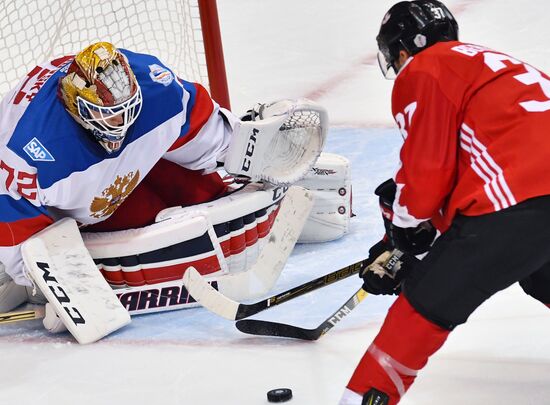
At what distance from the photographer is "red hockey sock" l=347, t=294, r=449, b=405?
1847mm

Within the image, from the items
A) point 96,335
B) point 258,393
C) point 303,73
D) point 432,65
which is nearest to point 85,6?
point 303,73

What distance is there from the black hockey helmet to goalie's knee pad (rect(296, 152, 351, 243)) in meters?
1.24

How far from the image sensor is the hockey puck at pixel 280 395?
2236 mm

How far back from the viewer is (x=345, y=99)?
14.2 feet

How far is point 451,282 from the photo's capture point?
1823mm

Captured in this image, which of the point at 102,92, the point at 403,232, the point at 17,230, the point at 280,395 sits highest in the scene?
the point at 102,92

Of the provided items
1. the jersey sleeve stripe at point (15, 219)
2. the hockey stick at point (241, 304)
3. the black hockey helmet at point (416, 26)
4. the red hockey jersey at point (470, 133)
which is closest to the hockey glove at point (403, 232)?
the red hockey jersey at point (470, 133)

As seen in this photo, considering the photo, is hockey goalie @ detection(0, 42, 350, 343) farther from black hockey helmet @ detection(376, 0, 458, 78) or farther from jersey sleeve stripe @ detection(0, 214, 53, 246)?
black hockey helmet @ detection(376, 0, 458, 78)

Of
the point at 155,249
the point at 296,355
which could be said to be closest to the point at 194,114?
the point at 155,249

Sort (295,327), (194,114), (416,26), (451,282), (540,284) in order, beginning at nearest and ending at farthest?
1. (451,282)
2. (416,26)
3. (540,284)
4. (295,327)
5. (194,114)

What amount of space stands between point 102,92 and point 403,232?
3.01 ft

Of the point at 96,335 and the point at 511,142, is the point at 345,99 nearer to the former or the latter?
the point at 96,335

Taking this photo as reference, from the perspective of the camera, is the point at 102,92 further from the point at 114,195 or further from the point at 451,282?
the point at 451,282

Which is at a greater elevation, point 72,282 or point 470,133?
point 470,133
